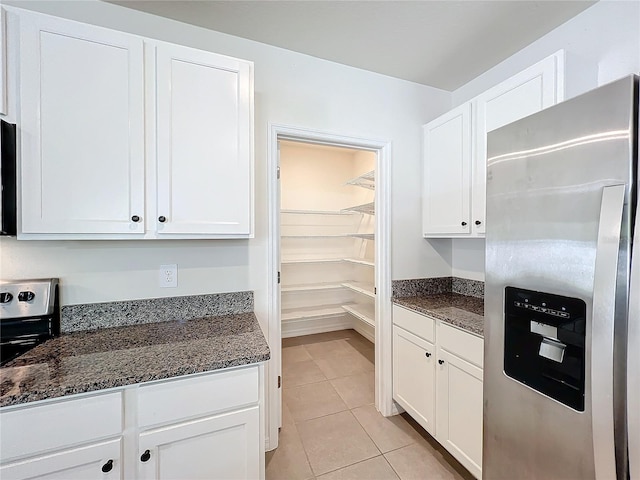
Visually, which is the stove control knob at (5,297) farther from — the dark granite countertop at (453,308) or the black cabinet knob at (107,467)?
the dark granite countertop at (453,308)

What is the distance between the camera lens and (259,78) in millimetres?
1803

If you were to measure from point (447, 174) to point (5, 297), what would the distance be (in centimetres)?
260

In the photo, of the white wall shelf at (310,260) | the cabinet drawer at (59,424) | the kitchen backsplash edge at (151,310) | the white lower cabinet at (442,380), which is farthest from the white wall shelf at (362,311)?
the cabinet drawer at (59,424)

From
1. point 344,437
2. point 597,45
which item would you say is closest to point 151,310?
point 344,437

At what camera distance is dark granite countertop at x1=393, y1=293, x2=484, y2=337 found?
1526mm

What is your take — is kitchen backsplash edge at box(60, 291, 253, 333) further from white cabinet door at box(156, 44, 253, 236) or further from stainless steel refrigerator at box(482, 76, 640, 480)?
stainless steel refrigerator at box(482, 76, 640, 480)

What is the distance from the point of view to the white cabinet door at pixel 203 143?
1.33 meters

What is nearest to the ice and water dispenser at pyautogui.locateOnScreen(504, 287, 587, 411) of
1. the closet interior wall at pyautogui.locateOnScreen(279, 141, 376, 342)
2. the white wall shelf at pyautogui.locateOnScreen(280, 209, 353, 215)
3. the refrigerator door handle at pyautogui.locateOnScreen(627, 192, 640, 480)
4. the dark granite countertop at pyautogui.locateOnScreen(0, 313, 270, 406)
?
the refrigerator door handle at pyautogui.locateOnScreen(627, 192, 640, 480)

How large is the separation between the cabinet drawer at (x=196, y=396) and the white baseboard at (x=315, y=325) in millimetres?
2579

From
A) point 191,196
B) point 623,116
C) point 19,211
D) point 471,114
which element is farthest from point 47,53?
point 471,114

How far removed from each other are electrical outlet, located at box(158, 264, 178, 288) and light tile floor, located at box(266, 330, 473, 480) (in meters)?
1.26

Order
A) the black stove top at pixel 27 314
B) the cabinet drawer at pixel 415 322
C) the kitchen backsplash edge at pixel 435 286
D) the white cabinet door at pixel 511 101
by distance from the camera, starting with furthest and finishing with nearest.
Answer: the kitchen backsplash edge at pixel 435 286, the cabinet drawer at pixel 415 322, the white cabinet door at pixel 511 101, the black stove top at pixel 27 314

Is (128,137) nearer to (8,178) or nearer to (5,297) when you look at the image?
(8,178)

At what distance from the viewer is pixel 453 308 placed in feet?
6.02
